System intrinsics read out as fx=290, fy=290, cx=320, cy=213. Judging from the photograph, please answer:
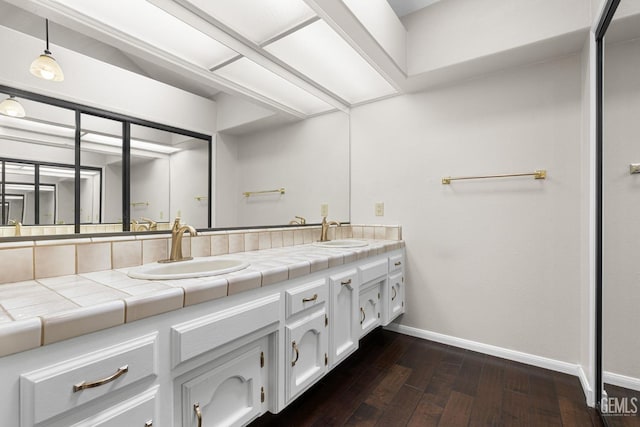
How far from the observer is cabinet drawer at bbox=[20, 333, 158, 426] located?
576mm

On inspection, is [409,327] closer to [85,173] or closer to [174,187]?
→ [174,187]

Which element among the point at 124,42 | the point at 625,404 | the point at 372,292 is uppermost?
the point at 124,42

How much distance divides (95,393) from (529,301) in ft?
7.30

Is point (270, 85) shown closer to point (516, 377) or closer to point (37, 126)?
point (37, 126)

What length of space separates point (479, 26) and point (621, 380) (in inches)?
78.0

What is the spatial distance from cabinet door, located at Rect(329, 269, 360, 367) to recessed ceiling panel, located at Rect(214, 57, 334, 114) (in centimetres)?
126

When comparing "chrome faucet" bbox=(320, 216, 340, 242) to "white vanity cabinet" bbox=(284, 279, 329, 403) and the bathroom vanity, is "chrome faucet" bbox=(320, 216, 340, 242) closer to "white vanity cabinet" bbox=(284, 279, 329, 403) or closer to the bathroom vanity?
the bathroom vanity

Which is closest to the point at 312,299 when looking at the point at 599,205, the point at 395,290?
the point at 395,290

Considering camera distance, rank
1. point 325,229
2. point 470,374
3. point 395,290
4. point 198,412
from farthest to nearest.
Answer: point 325,229
point 395,290
point 470,374
point 198,412

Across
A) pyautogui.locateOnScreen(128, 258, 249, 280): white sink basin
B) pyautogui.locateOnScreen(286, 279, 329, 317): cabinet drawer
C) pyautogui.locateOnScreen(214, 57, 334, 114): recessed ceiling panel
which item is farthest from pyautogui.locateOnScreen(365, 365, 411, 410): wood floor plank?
pyautogui.locateOnScreen(214, 57, 334, 114): recessed ceiling panel

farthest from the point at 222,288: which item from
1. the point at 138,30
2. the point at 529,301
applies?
the point at 529,301

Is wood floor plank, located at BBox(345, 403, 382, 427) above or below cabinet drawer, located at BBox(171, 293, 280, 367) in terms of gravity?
below

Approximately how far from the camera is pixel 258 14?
152 centimetres

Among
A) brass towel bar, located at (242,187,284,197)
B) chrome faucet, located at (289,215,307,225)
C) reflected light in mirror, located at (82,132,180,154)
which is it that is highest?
reflected light in mirror, located at (82,132,180,154)
